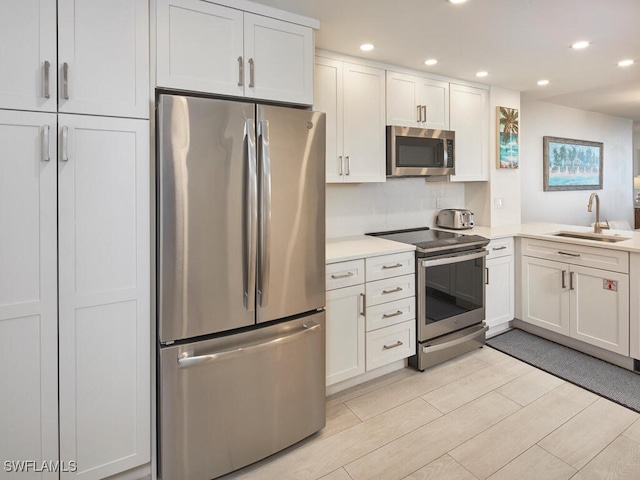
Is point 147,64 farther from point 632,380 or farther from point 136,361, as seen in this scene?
point 632,380

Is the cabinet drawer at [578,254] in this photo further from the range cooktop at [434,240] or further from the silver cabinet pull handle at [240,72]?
the silver cabinet pull handle at [240,72]

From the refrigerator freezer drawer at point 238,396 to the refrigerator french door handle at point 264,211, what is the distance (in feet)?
0.86

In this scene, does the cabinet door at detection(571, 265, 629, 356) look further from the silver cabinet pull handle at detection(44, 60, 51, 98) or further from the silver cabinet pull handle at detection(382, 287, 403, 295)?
the silver cabinet pull handle at detection(44, 60, 51, 98)

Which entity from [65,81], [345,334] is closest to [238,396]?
[345,334]

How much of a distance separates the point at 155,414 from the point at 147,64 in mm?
1630

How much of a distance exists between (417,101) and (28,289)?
2.95 m

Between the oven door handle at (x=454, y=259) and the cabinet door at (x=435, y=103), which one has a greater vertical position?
the cabinet door at (x=435, y=103)

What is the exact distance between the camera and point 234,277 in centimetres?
175

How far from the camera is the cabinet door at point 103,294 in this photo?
1.55 metres

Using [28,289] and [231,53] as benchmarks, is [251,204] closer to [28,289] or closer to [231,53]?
[231,53]

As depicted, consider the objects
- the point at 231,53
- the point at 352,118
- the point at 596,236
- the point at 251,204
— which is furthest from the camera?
the point at 596,236

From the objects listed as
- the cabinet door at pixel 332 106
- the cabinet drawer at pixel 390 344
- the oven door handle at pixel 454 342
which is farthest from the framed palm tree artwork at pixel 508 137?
the cabinet drawer at pixel 390 344

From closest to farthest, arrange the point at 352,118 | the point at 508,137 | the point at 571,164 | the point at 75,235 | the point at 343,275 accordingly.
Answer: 1. the point at 75,235
2. the point at 343,275
3. the point at 352,118
4. the point at 508,137
5. the point at 571,164

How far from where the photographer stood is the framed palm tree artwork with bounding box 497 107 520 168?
3705 mm
